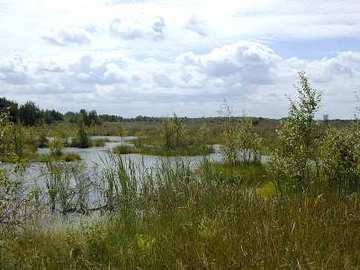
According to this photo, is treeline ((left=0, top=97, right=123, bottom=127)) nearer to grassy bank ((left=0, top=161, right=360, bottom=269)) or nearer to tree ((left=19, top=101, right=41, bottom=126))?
tree ((left=19, top=101, right=41, bottom=126))

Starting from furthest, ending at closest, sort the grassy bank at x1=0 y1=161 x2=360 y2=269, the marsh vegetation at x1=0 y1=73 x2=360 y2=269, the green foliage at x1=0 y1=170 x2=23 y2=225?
the green foliage at x1=0 y1=170 x2=23 y2=225 < the marsh vegetation at x1=0 y1=73 x2=360 y2=269 < the grassy bank at x1=0 y1=161 x2=360 y2=269

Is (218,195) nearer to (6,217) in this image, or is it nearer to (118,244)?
(118,244)

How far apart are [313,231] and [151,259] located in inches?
72.0

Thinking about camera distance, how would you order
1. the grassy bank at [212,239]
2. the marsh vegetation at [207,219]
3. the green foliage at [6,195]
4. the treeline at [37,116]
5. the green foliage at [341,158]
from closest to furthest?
1. the grassy bank at [212,239]
2. the marsh vegetation at [207,219]
3. the green foliage at [6,195]
4. the green foliage at [341,158]
5. the treeline at [37,116]

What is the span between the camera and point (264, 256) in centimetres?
509

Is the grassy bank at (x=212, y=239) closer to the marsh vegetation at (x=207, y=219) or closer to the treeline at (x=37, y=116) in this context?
the marsh vegetation at (x=207, y=219)

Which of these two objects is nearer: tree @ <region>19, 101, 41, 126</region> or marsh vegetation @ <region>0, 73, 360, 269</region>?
marsh vegetation @ <region>0, 73, 360, 269</region>

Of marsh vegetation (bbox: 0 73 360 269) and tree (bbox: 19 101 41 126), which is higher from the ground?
tree (bbox: 19 101 41 126)

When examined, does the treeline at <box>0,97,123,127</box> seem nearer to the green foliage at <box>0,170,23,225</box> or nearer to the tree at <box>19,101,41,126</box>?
the tree at <box>19,101,41,126</box>

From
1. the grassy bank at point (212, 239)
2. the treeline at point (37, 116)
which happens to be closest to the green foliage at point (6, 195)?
the grassy bank at point (212, 239)

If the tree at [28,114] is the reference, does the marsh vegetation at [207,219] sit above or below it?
below

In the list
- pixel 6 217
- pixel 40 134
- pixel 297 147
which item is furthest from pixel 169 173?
pixel 40 134

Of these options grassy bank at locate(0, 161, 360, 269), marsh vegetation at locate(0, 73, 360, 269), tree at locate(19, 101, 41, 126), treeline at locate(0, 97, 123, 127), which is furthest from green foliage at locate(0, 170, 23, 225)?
tree at locate(19, 101, 41, 126)

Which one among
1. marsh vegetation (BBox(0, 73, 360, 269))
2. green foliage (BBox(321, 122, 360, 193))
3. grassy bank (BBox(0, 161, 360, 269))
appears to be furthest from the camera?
green foliage (BBox(321, 122, 360, 193))
